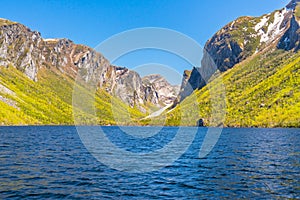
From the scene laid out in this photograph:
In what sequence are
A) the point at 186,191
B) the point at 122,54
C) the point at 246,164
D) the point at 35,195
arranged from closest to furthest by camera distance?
the point at 35,195 → the point at 186,191 → the point at 122,54 → the point at 246,164

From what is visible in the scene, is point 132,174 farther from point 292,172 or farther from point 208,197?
point 292,172

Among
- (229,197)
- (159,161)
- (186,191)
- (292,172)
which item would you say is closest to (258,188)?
(229,197)

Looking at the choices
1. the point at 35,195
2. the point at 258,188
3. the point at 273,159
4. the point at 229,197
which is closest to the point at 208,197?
the point at 229,197

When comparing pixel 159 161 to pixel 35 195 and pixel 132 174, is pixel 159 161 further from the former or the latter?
pixel 35 195

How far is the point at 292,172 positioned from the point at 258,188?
1267 cm

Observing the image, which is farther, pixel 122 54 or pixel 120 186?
pixel 122 54

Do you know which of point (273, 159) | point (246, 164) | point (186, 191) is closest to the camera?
point (186, 191)

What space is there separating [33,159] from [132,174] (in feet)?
74.5

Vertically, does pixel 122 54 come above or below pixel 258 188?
above

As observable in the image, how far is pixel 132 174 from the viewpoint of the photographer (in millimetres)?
39969

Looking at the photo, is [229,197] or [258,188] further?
[258,188]

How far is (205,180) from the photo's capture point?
122ft

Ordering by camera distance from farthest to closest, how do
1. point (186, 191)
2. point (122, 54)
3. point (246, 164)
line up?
point (246, 164)
point (122, 54)
point (186, 191)

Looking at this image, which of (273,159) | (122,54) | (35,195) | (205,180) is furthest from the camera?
(273,159)
